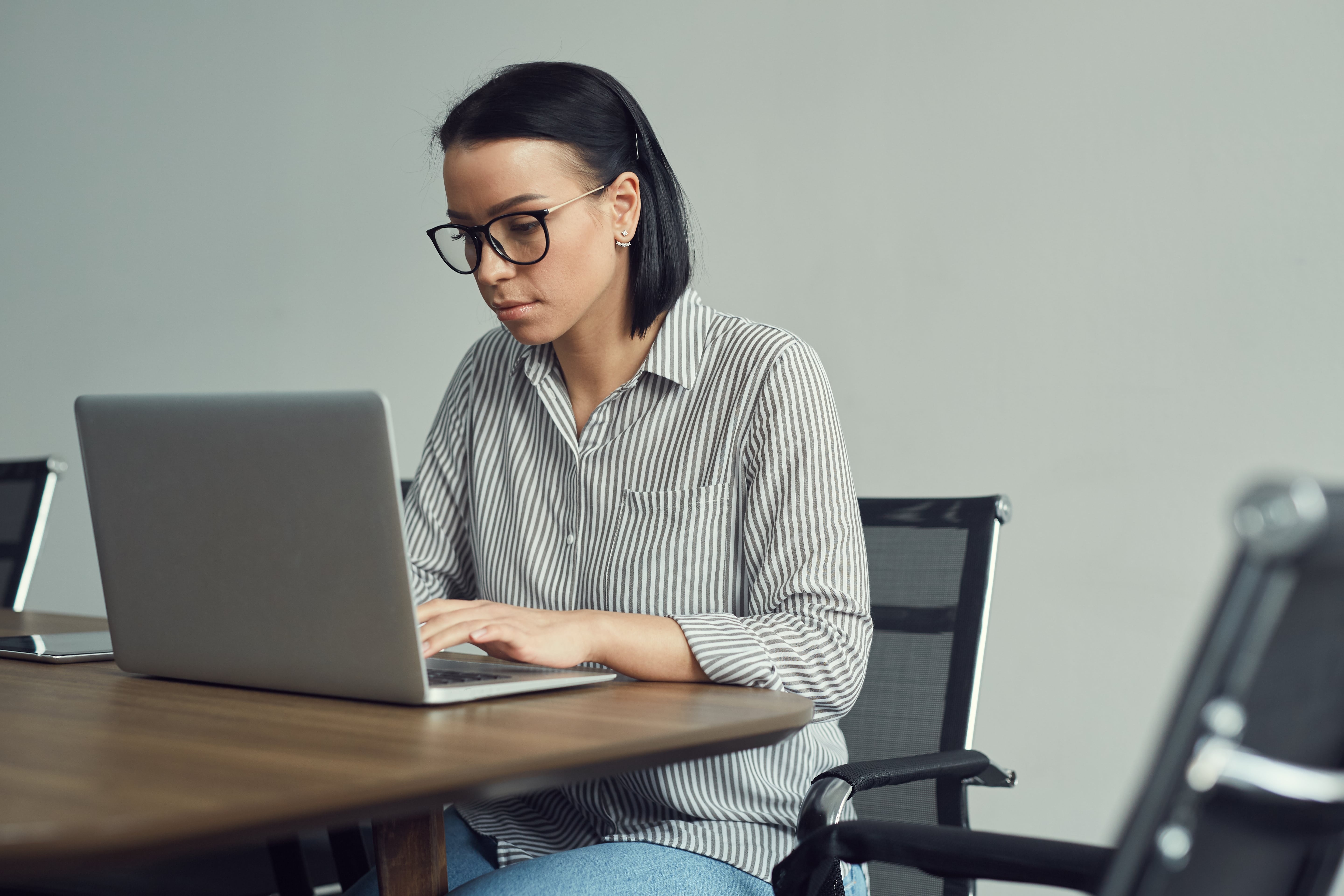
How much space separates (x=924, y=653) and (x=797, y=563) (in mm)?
269

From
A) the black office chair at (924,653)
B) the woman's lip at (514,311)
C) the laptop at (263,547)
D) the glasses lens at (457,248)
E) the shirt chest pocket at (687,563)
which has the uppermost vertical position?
the glasses lens at (457,248)

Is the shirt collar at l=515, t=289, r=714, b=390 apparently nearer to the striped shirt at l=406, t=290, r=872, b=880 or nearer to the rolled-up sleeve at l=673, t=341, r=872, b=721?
the striped shirt at l=406, t=290, r=872, b=880

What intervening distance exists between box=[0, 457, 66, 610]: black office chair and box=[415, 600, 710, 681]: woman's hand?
1259 mm

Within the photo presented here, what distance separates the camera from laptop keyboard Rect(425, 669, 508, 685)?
35.6 inches

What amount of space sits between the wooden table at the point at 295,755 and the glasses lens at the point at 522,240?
1.59 ft

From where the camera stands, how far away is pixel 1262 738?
44 cm

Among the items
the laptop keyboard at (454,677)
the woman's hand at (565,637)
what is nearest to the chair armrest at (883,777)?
the woman's hand at (565,637)

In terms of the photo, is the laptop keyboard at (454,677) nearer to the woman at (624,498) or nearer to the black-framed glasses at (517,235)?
the woman at (624,498)

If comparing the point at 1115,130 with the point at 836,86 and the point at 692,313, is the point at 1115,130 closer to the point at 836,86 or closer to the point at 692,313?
the point at 836,86

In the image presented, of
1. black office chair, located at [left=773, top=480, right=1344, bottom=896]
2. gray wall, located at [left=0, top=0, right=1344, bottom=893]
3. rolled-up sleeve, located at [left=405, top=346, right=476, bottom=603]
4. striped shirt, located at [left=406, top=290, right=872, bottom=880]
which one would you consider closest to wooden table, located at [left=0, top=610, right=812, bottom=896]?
striped shirt, located at [left=406, top=290, right=872, bottom=880]

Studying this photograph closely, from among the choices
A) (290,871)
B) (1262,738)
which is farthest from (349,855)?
(1262,738)

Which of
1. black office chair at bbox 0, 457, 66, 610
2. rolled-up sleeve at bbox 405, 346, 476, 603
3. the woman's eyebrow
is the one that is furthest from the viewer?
black office chair at bbox 0, 457, 66, 610

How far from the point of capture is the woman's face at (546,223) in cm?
121

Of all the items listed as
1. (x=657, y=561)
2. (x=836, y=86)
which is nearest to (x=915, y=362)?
(x=836, y=86)
